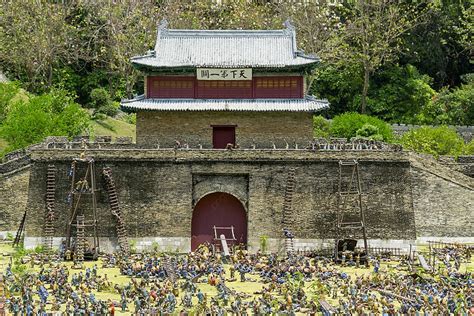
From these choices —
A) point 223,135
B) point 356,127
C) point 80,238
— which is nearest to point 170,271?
point 80,238

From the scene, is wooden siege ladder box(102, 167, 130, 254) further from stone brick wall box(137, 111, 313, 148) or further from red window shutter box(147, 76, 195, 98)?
red window shutter box(147, 76, 195, 98)

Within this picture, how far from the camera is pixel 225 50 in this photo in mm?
52906

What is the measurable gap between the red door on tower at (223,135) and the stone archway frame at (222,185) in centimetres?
378

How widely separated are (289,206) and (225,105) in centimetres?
673

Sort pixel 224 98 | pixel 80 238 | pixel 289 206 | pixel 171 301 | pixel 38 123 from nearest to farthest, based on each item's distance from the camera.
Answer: pixel 171 301 → pixel 80 238 → pixel 289 206 → pixel 224 98 → pixel 38 123

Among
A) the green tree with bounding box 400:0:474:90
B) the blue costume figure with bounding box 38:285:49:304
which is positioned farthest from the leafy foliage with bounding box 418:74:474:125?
the blue costume figure with bounding box 38:285:49:304

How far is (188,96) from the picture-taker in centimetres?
5188

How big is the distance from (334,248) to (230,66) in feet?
36.7

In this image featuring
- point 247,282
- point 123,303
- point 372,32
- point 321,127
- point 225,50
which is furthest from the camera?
point 372,32

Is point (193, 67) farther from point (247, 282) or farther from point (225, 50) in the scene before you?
point (247, 282)

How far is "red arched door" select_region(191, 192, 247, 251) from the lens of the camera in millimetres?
48750

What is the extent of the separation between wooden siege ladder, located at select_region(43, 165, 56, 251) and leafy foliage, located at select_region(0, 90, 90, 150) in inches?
546

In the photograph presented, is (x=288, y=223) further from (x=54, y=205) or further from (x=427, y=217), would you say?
(x=54, y=205)

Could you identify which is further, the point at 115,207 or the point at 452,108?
the point at 452,108
